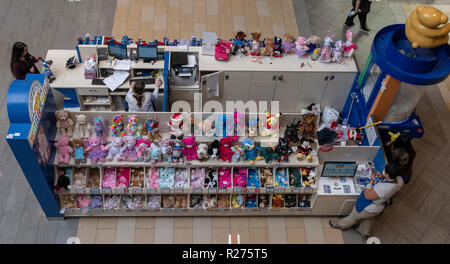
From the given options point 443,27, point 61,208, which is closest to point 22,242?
point 61,208

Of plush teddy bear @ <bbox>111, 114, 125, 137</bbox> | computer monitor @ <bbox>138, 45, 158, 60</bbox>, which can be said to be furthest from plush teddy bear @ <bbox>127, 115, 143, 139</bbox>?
computer monitor @ <bbox>138, 45, 158, 60</bbox>

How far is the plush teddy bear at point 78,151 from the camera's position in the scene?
6.08 meters

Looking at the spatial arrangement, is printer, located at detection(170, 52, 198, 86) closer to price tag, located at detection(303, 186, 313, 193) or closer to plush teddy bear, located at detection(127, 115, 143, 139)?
plush teddy bear, located at detection(127, 115, 143, 139)

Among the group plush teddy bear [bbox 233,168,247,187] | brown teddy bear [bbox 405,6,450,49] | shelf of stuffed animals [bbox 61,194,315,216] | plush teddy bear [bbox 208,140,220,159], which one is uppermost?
brown teddy bear [bbox 405,6,450,49]

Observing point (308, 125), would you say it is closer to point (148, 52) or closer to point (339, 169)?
point (339, 169)

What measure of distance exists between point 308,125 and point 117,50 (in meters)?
3.61

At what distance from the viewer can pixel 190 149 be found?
6195mm

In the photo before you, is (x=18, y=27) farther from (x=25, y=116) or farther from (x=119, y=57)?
(x=25, y=116)

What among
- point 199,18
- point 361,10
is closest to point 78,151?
point 199,18

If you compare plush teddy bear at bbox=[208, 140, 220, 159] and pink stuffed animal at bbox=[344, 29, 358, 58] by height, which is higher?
pink stuffed animal at bbox=[344, 29, 358, 58]

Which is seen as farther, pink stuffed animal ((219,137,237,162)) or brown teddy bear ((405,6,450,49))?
pink stuffed animal ((219,137,237,162))

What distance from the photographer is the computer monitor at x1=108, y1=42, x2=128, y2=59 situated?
7296 millimetres

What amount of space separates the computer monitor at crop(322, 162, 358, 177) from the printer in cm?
279

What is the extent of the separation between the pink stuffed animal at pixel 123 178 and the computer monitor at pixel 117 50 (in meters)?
2.24
